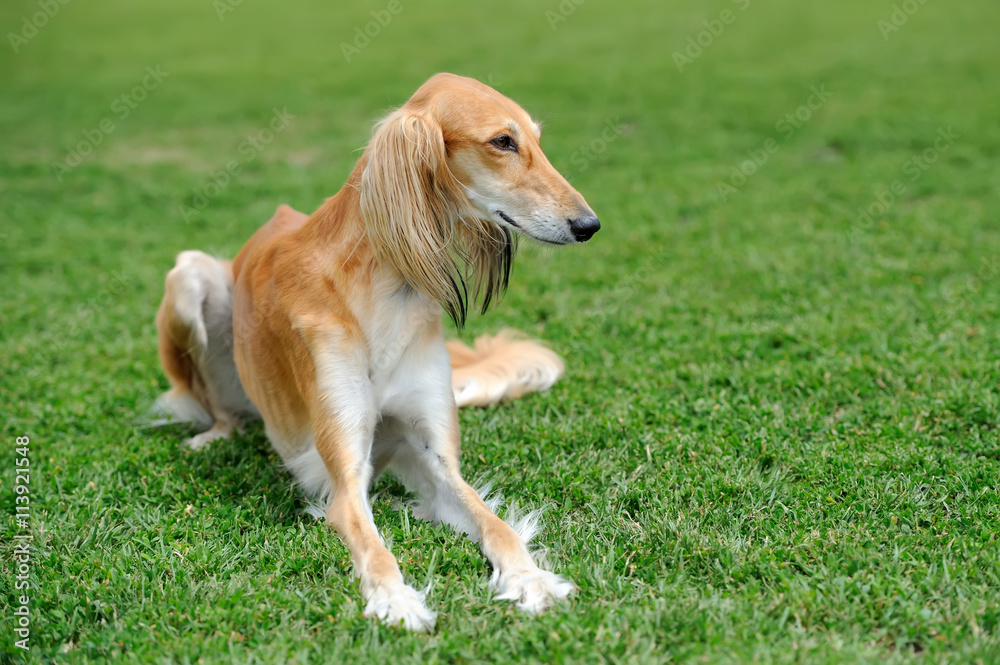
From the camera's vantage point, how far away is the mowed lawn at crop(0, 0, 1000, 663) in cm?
297

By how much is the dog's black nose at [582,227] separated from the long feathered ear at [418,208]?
43cm

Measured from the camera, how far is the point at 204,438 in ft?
15.6

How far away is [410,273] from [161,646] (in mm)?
1590

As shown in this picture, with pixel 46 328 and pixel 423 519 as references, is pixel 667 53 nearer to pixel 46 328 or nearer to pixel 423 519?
pixel 46 328

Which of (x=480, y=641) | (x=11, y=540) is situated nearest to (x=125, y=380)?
(x=11, y=540)

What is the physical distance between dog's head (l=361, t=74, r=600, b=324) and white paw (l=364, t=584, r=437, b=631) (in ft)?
3.86

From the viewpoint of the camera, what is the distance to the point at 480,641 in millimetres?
2838

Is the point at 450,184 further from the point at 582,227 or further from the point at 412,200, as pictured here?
the point at 582,227

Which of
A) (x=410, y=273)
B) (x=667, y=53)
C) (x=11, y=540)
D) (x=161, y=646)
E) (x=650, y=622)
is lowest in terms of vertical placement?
(x=667, y=53)
